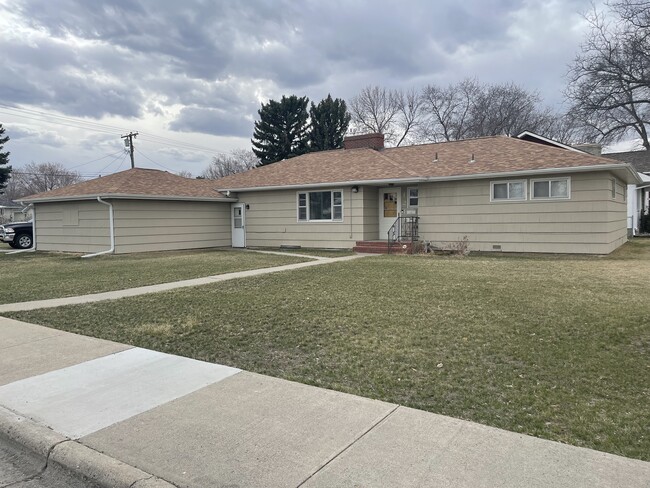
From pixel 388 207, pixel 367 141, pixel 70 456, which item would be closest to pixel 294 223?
pixel 388 207

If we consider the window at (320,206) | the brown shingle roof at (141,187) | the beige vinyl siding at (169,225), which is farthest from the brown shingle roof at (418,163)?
the beige vinyl siding at (169,225)

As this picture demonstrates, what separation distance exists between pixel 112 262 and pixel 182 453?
1330 centimetres

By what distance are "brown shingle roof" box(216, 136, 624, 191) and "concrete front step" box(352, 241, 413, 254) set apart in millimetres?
2370

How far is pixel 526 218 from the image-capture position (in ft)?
50.1

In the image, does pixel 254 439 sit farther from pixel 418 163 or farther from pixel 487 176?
pixel 418 163

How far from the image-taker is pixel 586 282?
9109 millimetres

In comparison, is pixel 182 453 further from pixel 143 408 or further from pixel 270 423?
pixel 143 408

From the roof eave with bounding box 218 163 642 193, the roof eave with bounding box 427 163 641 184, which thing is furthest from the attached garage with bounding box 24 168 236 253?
the roof eave with bounding box 427 163 641 184

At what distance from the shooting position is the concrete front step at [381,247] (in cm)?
1630

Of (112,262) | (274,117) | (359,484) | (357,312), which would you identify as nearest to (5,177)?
(274,117)

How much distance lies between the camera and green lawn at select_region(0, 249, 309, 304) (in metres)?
9.69

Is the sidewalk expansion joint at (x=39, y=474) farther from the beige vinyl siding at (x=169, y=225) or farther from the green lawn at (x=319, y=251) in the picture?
the beige vinyl siding at (x=169, y=225)

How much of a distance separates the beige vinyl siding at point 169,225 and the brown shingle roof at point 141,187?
1.55 feet

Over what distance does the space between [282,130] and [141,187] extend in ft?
91.7
